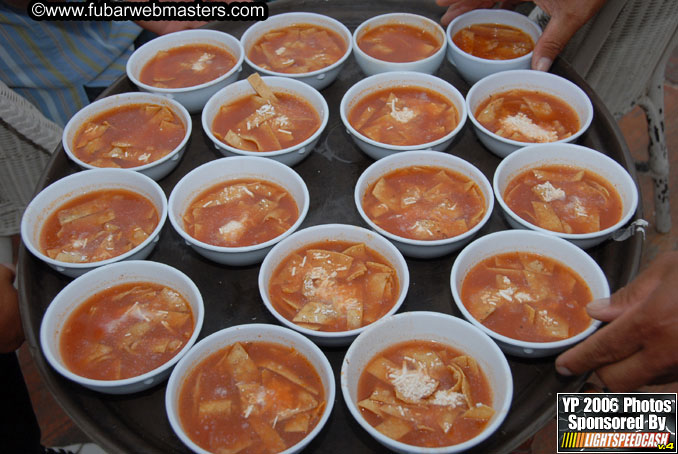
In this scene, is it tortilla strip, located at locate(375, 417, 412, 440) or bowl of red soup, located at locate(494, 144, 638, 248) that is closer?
tortilla strip, located at locate(375, 417, 412, 440)

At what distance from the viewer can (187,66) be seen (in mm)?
2916

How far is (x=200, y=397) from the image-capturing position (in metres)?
1.70

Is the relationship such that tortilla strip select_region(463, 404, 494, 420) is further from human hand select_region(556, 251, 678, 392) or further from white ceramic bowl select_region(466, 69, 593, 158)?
white ceramic bowl select_region(466, 69, 593, 158)

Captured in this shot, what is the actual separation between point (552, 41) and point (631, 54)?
0.75 m

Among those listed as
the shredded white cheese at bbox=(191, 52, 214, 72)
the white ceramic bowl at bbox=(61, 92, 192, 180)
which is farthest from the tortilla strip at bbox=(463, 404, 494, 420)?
the shredded white cheese at bbox=(191, 52, 214, 72)

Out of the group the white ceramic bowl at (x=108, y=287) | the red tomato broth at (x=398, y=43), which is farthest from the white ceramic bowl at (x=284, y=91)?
the white ceramic bowl at (x=108, y=287)

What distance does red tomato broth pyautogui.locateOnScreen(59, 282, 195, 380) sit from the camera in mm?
1787

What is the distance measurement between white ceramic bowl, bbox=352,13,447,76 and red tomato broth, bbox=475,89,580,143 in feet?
1.06

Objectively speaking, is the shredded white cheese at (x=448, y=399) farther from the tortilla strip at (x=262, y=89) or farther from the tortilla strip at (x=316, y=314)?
the tortilla strip at (x=262, y=89)

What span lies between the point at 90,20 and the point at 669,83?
427 centimetres

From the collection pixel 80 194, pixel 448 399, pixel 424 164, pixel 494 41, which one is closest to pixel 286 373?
pixel 448 399

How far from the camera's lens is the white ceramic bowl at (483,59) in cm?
267

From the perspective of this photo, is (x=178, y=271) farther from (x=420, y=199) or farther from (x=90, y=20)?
(x=90, y=20)

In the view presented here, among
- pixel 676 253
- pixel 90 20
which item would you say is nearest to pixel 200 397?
pixel 676 253
